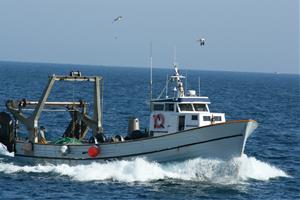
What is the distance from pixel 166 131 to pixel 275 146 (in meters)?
20.8

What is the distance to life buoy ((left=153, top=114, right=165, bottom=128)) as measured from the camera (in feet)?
138

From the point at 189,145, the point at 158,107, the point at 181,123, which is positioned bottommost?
the point at 189,145

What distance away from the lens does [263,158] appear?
2080 inches

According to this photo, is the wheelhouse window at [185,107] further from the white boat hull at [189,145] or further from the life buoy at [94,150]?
the life buoy at [94,150]

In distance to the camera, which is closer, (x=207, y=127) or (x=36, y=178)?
(x=207, y=127)

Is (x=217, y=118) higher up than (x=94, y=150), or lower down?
higher up

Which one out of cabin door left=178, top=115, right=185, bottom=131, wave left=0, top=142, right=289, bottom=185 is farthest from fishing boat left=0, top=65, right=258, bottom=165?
wave left=0, top=142, right=289, bottom=185

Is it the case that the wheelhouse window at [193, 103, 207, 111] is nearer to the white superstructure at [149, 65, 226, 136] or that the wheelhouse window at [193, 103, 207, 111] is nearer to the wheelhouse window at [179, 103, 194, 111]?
the white superstructure at [149, 65, 226, 136]

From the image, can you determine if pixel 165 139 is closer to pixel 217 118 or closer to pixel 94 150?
pixel 217 118

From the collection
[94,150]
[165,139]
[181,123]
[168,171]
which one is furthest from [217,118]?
[94,150]

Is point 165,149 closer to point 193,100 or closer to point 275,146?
point 193,100

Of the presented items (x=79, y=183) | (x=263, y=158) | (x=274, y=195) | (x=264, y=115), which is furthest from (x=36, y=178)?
(x=264, y=115)

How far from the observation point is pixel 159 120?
4228 cm

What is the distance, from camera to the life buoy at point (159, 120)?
42.1 metres
